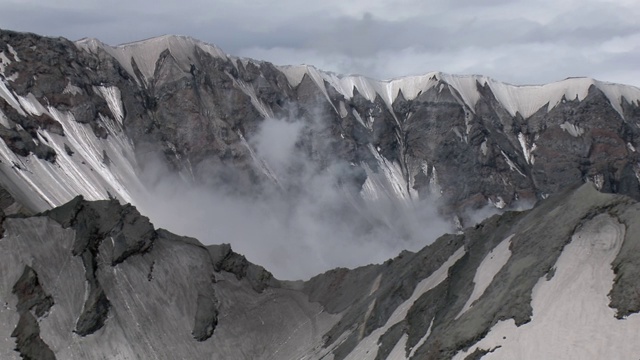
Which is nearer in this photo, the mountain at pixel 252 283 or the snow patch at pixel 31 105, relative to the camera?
the mountain at pixel 252 283

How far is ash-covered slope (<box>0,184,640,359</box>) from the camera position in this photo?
61438 millimetres

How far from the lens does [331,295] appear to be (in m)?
103

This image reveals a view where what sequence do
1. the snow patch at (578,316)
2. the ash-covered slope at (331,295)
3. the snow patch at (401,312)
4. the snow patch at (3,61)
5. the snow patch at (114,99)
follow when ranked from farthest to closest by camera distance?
the snow patch at (114,99), the snow patch at (3,61), the snow patch at (401,312), the ash-covered slope at (331,295), the snow patch at (578,316)

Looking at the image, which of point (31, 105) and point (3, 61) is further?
point (3, 61)

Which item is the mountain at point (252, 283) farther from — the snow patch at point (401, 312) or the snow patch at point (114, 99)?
the snow patch at point (114, 99)

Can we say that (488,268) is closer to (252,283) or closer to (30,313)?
(252,283)

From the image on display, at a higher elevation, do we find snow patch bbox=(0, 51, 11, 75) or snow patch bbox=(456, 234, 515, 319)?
snow patch bbox=(0, 51, 11, 75)

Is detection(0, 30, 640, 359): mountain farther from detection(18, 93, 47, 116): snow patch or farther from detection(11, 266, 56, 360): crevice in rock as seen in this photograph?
detection(18, 93, 47, 116): snow patch

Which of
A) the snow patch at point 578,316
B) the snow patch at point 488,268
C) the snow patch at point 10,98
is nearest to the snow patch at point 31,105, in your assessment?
the snow patch at point 10,98

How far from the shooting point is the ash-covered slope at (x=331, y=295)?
6144 centimetres

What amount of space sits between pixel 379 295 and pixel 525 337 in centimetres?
2964

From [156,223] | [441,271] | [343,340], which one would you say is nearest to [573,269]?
[441,271]

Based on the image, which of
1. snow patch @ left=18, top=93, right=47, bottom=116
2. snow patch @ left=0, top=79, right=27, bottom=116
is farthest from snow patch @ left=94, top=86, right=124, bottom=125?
snow patch @ left=0, top=79, right=27, bottom=116

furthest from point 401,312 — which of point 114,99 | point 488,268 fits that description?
point 114,99
